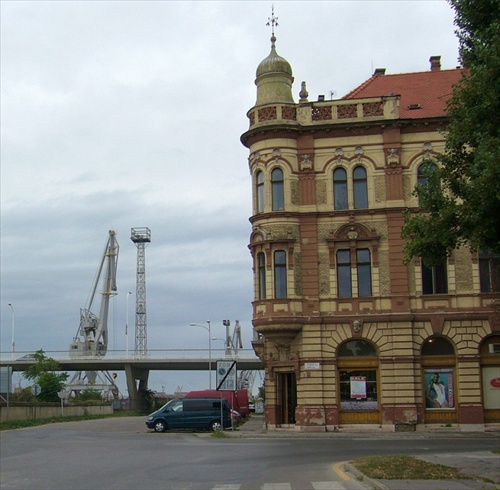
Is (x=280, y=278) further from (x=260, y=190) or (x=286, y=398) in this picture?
(x=286, y=398)

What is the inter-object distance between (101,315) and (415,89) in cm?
7120

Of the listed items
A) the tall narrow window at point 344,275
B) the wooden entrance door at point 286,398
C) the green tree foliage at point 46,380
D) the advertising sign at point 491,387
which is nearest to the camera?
the advertising sign at point 491,387

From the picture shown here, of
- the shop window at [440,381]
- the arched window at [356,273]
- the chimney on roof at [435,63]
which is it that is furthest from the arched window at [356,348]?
the chimney on roof at [435,63]

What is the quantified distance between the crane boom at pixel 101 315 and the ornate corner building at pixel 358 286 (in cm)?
6789

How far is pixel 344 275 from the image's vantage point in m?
38.5

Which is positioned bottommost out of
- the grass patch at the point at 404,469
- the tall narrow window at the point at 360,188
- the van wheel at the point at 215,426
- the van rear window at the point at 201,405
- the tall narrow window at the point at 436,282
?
the van wheel at the point at 215,426

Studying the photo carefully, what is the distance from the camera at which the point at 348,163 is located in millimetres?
38938

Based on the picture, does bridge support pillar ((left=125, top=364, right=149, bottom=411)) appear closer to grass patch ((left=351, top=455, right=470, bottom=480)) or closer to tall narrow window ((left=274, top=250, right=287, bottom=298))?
tall narrow window ((left=274, top=250, right=287, bottom=298))

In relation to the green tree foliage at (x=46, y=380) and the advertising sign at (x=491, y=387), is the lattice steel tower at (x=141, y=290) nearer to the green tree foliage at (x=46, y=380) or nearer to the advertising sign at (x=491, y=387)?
the green tree foliage at (x=46, y=380)

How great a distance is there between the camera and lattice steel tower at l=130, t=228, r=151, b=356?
4843 inches

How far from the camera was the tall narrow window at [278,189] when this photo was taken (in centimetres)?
3888

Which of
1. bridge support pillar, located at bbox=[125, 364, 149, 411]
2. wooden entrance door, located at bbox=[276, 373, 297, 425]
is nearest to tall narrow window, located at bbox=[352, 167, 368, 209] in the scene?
wooden entrance door, located at bbox=[276, 373, 297, 425]

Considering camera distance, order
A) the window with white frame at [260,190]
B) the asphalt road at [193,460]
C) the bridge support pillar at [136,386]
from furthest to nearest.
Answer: the bridge support pillar at [136,386], the window with white frame at [260,190], the asphalt road at [193,460]

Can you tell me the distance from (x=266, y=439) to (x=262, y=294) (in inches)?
312
